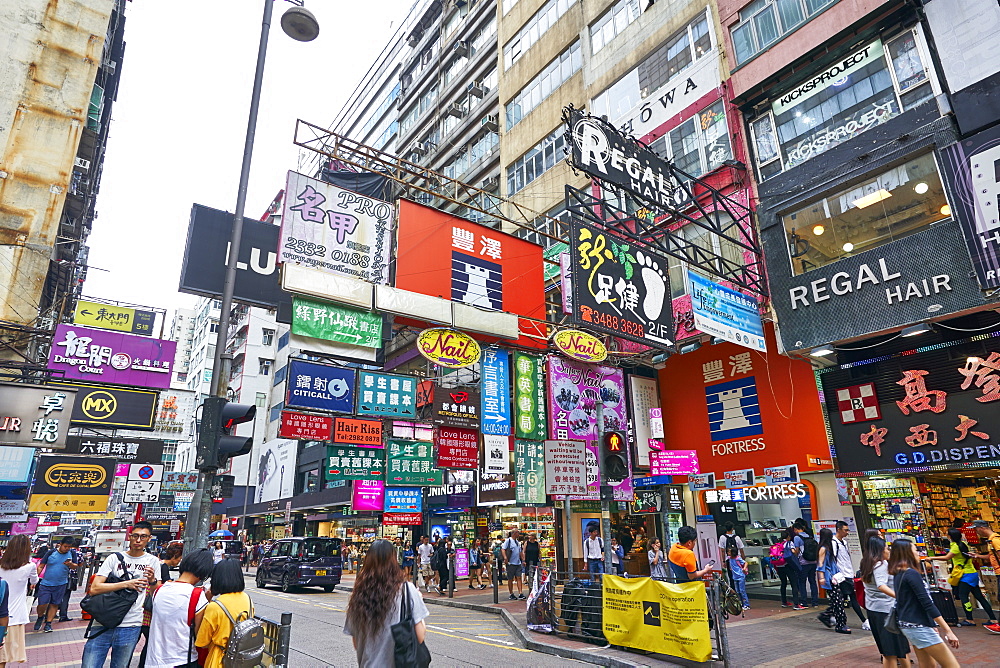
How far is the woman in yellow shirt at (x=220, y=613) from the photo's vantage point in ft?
13.7

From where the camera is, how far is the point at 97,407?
76.8ft

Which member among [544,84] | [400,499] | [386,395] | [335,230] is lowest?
[400,499]

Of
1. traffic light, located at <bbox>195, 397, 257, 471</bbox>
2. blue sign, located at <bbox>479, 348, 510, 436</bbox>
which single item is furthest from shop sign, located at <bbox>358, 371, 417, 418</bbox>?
traffic light, located at <bbox>195, 397, 257, 471</bbox>

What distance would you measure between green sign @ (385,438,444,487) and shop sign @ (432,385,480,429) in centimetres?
192

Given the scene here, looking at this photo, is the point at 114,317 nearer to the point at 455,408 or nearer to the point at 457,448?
the point at 455,408

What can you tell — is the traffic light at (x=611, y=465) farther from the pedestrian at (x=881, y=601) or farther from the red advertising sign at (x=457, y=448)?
the red advertising sign at (x=457, y=448)

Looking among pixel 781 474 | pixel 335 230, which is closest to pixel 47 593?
pixel 335 230

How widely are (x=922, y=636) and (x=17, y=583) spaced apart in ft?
31.7

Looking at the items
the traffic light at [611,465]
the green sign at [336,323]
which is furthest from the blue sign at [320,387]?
the traffic light at [611,465]

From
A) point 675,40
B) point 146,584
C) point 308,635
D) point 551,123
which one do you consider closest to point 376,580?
point 146,584

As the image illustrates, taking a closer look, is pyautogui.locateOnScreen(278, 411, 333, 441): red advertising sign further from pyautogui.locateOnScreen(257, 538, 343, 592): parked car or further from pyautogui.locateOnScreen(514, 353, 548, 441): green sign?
pyautogui.locateOnScreen(257, 538, 343, 592): parked car

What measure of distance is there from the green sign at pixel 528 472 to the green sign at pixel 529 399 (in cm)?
35

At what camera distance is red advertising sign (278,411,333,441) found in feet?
52.1

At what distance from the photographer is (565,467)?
12.5m
